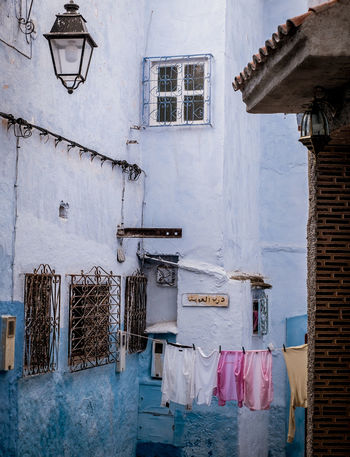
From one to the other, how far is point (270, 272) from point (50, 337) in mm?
7333

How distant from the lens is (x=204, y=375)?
1115cm

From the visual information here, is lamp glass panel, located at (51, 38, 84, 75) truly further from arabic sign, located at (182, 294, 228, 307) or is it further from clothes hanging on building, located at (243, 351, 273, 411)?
arabic sign, located at (182, 294, 228, 307)

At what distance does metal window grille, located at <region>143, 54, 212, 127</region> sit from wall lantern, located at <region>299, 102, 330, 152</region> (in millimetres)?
7291

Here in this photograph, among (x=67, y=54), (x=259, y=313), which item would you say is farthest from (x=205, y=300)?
(x=67, y=54)

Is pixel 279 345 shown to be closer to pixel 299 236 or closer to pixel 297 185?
pixel 299 236

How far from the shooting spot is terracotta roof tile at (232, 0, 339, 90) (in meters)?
5.25

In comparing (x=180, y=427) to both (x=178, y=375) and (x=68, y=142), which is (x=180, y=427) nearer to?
(x=178, y=375)

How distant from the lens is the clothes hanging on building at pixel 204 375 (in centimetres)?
1105

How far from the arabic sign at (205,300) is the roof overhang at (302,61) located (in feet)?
21.2

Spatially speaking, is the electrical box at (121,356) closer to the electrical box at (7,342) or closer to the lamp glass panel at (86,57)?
the electrical box at (7,342)

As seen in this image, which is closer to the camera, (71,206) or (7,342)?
(7,342)

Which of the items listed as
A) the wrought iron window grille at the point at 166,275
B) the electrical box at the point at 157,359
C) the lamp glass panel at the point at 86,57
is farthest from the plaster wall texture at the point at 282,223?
the lamp glass panel at the point at 86,57

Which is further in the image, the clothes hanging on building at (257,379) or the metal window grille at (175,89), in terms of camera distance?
the metal window grille at (175,89)

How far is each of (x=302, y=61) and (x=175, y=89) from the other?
8171 millimetres
